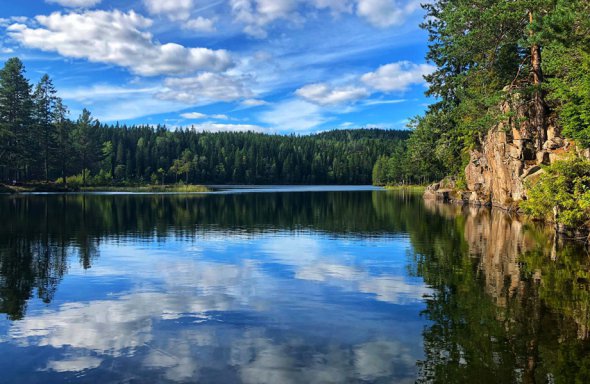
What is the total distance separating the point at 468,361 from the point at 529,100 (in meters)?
43.7

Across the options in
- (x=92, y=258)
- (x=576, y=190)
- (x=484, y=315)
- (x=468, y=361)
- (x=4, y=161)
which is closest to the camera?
(x=468, y=361)

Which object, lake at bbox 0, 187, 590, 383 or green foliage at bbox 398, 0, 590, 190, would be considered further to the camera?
green foliage at bbox 398, 0, 590, 190

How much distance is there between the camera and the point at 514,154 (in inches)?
1972

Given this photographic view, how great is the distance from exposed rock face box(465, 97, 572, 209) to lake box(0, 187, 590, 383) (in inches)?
589

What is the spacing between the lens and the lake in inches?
403

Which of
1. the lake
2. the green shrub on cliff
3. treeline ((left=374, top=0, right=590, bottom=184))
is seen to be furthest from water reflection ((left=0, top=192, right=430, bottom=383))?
treeline ((left=374, top=0, right=590, bottom=184))

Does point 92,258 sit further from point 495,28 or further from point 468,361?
point 495,28

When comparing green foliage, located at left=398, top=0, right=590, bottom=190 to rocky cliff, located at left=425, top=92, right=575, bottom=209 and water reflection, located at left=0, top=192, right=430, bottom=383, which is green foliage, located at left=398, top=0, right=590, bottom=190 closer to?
rocky cliff, located at left=425, top=92, right=575, bottom=209

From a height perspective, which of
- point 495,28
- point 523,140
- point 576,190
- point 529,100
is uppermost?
point 495,28

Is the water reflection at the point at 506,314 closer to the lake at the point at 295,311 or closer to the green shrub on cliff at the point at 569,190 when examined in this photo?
the lake at the point at 295,311

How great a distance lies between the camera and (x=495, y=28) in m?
43.5

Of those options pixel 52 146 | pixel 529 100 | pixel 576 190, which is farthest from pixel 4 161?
pixel 576 190

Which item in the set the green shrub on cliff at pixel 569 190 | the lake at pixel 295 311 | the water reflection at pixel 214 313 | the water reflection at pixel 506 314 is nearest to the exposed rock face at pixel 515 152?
the green shrub on cliff at pixel 569 190

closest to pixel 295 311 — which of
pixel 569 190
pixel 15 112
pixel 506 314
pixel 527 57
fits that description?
pixel 506 314
